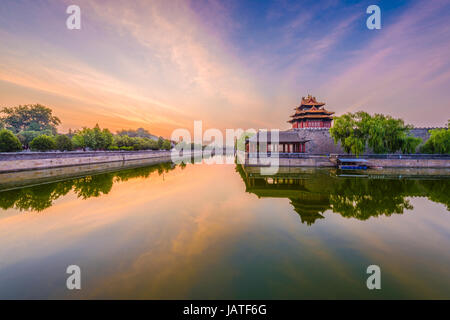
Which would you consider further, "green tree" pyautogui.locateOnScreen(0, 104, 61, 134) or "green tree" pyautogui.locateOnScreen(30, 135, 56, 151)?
"green tree" pyautogui.locateOnScreen(0, 104, 61, 134)

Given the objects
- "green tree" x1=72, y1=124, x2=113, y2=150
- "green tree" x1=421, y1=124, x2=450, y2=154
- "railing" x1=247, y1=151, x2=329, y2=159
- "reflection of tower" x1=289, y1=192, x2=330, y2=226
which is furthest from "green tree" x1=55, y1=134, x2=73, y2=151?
"green tree" x1=421, y1=124, x2=450, y2=154

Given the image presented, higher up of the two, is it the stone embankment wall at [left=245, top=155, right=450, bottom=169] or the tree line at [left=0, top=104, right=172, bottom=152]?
the tree line at [left=0, top=104, right=172, bottom=152]

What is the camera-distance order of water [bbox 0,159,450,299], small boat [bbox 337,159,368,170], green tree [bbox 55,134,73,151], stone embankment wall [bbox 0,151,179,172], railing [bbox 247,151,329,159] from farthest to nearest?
green tree [bbox 55,134,73,151] < railing [bbox 247,151,329,159] < small boat [bbox 337,159,368,170] < stone embankment wall [bbox 0,151,179,172] < water [bbox 0,159,450,299]

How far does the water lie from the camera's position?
390 centimetres

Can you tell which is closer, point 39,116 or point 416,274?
point 416,274

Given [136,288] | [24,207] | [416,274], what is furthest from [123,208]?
[416,274]

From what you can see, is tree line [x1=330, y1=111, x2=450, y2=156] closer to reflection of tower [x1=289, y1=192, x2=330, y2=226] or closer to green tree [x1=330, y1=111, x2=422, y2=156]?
green tree [x1=330, y1=111, x2=422, y2=156]

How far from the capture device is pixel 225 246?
18.6ft

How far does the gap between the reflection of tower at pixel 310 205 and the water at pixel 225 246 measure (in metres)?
0.05

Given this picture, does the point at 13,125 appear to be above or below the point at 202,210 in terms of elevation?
above

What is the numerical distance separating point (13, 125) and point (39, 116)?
727cm
